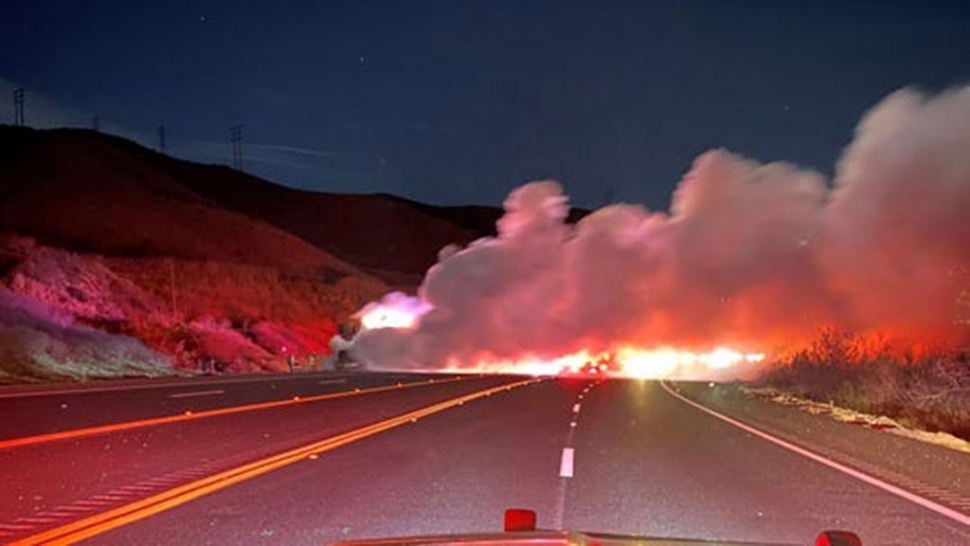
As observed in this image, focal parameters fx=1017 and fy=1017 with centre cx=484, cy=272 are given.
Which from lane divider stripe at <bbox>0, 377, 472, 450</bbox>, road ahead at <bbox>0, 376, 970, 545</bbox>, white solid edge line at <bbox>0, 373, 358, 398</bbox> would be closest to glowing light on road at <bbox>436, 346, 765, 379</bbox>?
white solid edge line at <bbox>0, 373, 358, 398</bbox>

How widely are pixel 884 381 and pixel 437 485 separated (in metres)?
18.4

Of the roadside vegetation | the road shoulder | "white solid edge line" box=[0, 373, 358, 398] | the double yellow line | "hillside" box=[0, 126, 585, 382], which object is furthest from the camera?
"hillside" box=[0, 126, 585, 382]

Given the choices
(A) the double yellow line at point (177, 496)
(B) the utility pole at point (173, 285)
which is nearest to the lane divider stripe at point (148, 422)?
(A) the double yellow line at point (177, 496)

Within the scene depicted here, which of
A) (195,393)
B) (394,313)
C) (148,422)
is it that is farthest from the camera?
(394,313)

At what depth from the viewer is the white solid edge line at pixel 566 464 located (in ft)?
41.0

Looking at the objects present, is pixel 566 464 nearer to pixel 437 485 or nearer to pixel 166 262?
pixel 437 485

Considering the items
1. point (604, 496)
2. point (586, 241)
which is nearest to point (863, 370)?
point (604, 496)

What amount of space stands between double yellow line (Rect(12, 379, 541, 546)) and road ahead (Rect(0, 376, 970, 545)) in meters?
0.07

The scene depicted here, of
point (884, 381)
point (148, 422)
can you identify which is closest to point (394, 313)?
point (884, 381)

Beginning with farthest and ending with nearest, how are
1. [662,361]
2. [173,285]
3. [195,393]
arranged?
[173,285]
[662,361]
[195,393]

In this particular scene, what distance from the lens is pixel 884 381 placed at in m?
26.2

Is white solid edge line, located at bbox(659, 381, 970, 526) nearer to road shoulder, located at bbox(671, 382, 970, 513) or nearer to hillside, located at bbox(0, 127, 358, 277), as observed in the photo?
road shoulder, located at bbox(671, 382, 970, 513)

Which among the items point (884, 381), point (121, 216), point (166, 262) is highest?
point (121, 216)

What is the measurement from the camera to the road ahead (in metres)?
8.76
